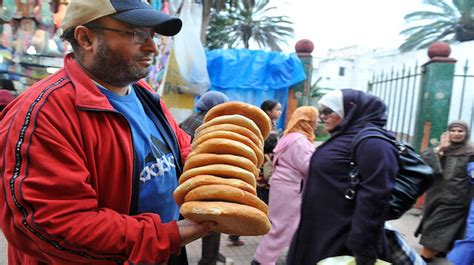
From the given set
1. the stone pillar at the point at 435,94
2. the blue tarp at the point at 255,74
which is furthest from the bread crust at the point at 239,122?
the blue tarp at the point at 255,74

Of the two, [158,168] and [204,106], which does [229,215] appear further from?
[204,106]

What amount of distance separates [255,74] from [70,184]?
642cm

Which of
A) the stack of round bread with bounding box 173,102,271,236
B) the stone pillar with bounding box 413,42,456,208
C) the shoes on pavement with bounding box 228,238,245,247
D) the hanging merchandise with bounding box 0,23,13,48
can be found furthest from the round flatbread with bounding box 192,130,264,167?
the stone pillar with bounding box 413,42,456,208

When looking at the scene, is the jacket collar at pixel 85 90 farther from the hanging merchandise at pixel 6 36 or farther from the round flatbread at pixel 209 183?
the hanging merchandise at pixel 6 36

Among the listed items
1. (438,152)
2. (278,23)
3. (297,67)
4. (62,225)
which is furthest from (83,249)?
(278,23)

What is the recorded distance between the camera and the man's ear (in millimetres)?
1357

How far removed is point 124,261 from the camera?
47.9 inches

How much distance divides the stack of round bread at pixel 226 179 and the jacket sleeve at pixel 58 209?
17 centimetres

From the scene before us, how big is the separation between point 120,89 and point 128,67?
0.50 feet

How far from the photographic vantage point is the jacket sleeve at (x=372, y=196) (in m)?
2.26

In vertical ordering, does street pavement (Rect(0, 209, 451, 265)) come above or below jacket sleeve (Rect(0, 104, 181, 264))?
below

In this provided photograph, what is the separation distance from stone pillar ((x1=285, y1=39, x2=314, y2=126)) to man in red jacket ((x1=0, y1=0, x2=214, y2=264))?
5986mm

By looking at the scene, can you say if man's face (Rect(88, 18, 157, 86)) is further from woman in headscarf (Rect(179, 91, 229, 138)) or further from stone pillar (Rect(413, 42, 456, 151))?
stone pillar (Rect(413, 42, 456, 151))

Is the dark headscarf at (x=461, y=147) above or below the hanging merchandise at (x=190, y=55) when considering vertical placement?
below
